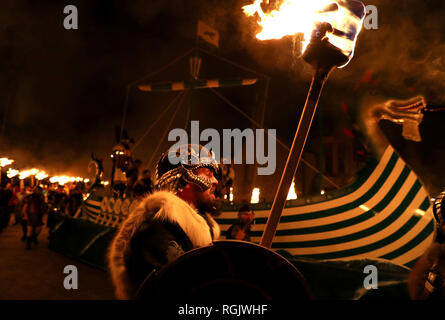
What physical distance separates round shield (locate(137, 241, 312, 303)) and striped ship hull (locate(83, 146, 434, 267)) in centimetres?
437

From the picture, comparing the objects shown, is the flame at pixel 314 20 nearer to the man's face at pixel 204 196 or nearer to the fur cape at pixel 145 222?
the man's face at pixel 204 196

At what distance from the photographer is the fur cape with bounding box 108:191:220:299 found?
1696 millimetres

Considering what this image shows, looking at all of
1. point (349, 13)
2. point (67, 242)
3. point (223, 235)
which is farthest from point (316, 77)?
point (67, 242)

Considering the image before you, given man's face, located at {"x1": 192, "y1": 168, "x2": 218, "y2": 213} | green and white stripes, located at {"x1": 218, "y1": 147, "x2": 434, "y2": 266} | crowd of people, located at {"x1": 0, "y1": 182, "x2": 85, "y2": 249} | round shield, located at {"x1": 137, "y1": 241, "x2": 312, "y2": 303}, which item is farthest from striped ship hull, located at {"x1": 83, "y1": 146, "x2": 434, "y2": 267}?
crowd of people, located at {"x1": 0, "y1": 182, "x2": 85, "y2": 249}

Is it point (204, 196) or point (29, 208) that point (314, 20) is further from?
point (29, 208)

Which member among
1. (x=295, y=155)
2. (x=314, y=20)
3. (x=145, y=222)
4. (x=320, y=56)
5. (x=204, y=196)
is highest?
(x=314, y=20)

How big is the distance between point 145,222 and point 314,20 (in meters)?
1.73

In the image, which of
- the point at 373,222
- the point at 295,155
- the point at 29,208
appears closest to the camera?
the point at 295,155

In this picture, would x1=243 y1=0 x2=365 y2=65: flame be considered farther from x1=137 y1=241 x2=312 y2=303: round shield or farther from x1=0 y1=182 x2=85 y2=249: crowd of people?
x1=0 y1=182 x2=85 y2=249: crowd of people

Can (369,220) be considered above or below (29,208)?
below

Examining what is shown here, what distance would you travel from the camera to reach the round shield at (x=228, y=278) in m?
1.05

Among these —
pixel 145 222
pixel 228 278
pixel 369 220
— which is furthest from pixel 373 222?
pixel 228 278

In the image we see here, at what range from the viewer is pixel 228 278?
106 centimetres
